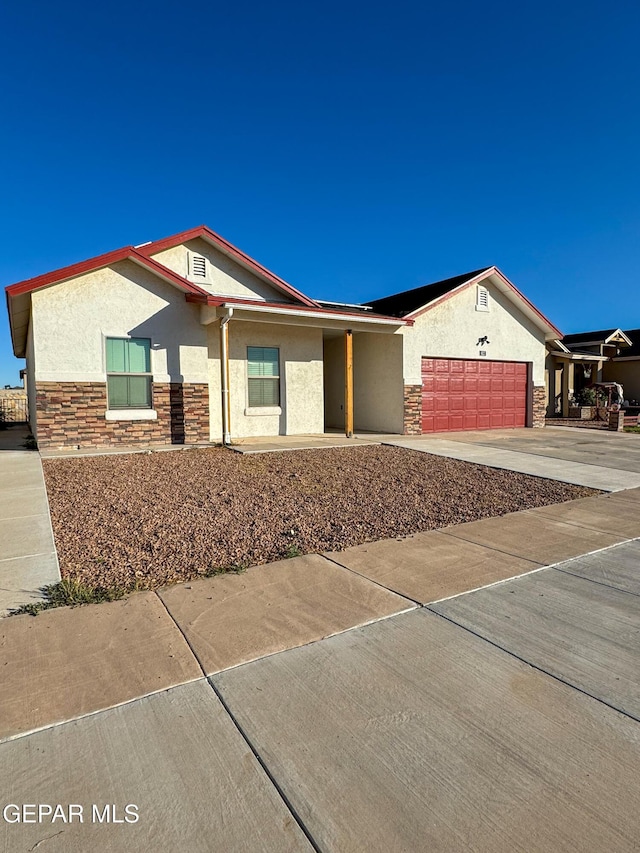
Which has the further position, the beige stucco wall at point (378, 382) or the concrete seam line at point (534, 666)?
the beige stucco wall at point (378, 382)

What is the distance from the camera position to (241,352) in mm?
13492

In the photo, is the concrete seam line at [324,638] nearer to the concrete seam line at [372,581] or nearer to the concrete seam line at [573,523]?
the concrete seam line at [372,581]

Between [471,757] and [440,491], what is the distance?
219 inches

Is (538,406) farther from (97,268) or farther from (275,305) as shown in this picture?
(97,268)

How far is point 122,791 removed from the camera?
2096 mm

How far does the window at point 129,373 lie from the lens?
11.9 m

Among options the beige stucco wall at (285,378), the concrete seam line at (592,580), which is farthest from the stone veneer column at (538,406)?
the concrete seam line at (592,580)

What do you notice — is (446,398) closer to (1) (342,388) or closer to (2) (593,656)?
(1) (342,388)

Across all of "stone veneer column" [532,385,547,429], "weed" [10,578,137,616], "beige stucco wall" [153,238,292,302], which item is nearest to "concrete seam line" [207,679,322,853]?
"weed" [10,578,137,616]

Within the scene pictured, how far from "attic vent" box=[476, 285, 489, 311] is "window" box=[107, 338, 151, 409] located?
10499 mm

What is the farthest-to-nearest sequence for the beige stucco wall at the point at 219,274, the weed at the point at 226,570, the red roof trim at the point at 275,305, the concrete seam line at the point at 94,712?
the beige stucco wall at the point at 219,274 → the red roof trim at the point at 275,305 → the weed at the point at 226,570 → the concrete seam line at the point at 94,712

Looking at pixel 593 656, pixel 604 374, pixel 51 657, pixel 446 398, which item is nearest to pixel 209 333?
pixel 446 398

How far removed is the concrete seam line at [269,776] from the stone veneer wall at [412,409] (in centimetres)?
1327

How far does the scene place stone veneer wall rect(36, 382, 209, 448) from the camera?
11.4 metres
